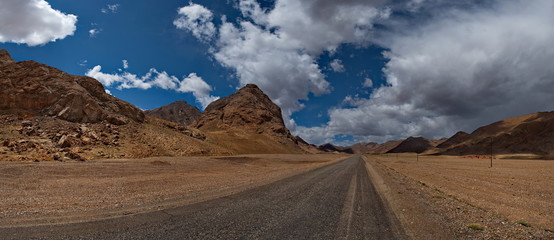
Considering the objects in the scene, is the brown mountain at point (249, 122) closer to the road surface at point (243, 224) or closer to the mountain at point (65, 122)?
the mountain at point (65, 122)

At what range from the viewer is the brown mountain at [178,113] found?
175125mm

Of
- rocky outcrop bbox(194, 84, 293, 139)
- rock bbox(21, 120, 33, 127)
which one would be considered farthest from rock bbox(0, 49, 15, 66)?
rocky outcrop bbox(194, 84, 293, 139)

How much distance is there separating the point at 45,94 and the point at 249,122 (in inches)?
3466

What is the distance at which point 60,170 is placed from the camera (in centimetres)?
1878

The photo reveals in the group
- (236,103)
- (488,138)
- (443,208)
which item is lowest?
(443,208)

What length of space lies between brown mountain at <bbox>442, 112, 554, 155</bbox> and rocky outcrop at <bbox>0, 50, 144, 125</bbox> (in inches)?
5417

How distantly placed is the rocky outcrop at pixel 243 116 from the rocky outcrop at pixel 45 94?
242 ft

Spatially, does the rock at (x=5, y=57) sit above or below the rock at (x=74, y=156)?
above

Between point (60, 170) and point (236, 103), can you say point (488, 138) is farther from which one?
point (60, 170)

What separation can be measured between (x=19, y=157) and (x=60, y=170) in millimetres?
8598

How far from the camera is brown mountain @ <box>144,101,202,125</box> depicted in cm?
17512

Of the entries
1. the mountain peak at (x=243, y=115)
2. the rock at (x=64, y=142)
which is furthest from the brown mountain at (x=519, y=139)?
the rock at (x=64, y=142)

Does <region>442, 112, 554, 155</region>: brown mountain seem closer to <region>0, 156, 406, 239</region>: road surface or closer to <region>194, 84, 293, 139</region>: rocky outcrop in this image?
<region>194, 84, 293, 139</region>: rocky outcrop

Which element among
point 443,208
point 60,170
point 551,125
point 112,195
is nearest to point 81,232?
point 112,195
